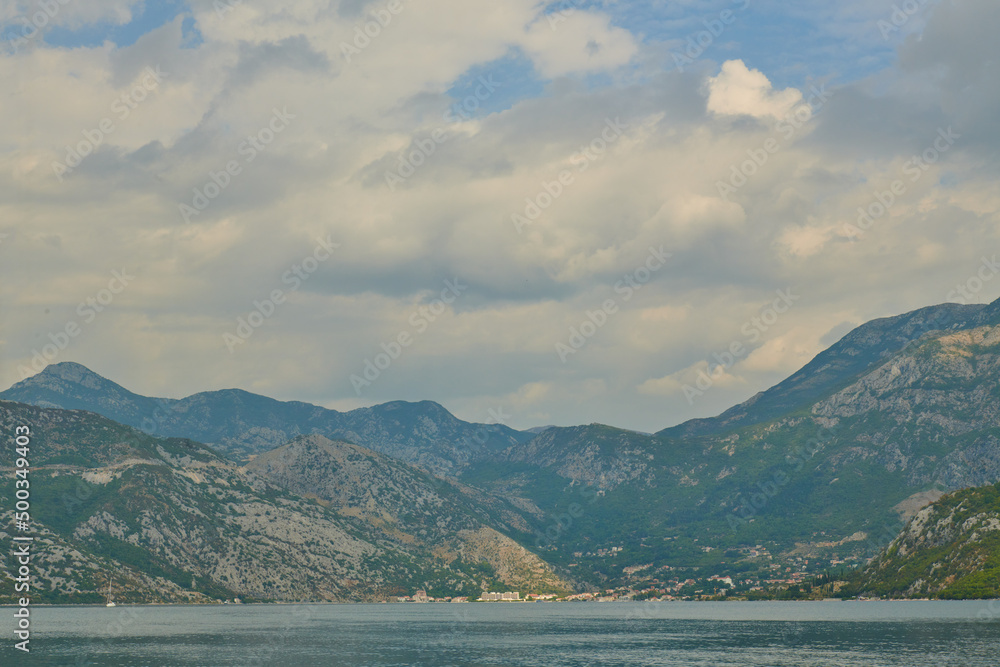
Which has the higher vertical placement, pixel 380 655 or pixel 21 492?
pixel 21 492

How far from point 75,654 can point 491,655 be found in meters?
90.0

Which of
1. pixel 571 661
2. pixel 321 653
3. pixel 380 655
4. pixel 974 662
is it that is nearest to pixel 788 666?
pixel 974 662

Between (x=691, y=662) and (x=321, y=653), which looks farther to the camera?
(x=321, y=653)

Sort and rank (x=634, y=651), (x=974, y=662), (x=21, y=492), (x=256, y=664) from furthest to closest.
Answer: (x=634, y=651) → (x=256, y=664) → (x=21, y=492) → (x=974, y=662)

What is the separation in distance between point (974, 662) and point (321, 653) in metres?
133

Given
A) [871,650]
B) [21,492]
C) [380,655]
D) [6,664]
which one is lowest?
[871,650]

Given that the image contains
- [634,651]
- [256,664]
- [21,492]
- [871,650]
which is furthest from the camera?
[634,651]

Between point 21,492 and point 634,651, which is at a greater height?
point 21,492

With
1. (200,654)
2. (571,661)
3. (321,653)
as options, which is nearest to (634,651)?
(571,661)

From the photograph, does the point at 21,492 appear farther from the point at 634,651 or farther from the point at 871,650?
the point at 871,650

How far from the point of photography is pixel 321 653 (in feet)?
636

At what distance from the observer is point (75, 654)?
183m

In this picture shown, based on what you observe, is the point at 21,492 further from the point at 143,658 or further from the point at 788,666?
the point at 788,666

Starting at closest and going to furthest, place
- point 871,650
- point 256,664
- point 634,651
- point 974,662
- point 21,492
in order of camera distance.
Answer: point 974,662, point 21,492, point 256,664, point 871,650, point 634,651
